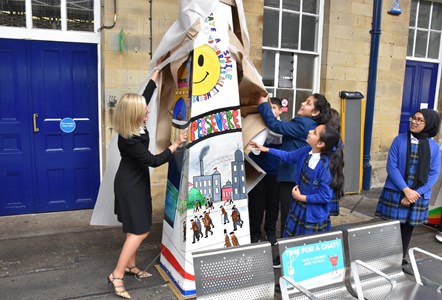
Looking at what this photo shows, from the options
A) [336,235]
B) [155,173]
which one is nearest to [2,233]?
[155,173]

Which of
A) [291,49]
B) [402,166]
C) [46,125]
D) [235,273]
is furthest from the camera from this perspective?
[291,49]

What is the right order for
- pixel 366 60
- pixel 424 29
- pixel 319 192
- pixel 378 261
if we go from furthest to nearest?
pixel 424 29
pixel 366 60
pixel 319 192
pixel 378 261

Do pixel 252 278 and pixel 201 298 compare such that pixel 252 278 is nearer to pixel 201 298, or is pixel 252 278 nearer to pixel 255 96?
pixel 201 298

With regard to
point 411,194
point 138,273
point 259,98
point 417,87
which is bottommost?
point 138,273

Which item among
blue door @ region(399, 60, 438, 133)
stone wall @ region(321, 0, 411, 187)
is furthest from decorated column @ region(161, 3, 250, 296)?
blue door @ region(399, 60, 438, 133)

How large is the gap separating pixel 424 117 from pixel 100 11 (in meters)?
3.99

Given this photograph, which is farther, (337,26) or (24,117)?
(337,26)

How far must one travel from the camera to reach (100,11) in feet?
15.8

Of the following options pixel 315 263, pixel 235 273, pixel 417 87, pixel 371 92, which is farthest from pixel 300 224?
pixel 417 87

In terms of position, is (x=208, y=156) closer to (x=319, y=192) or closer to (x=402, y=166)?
(x=319, y=192)

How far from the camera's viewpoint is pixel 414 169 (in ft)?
12.0

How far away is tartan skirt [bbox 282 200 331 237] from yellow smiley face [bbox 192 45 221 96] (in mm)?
1239

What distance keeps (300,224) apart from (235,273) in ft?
3.22

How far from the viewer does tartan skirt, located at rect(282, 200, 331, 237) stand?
9.97ft
